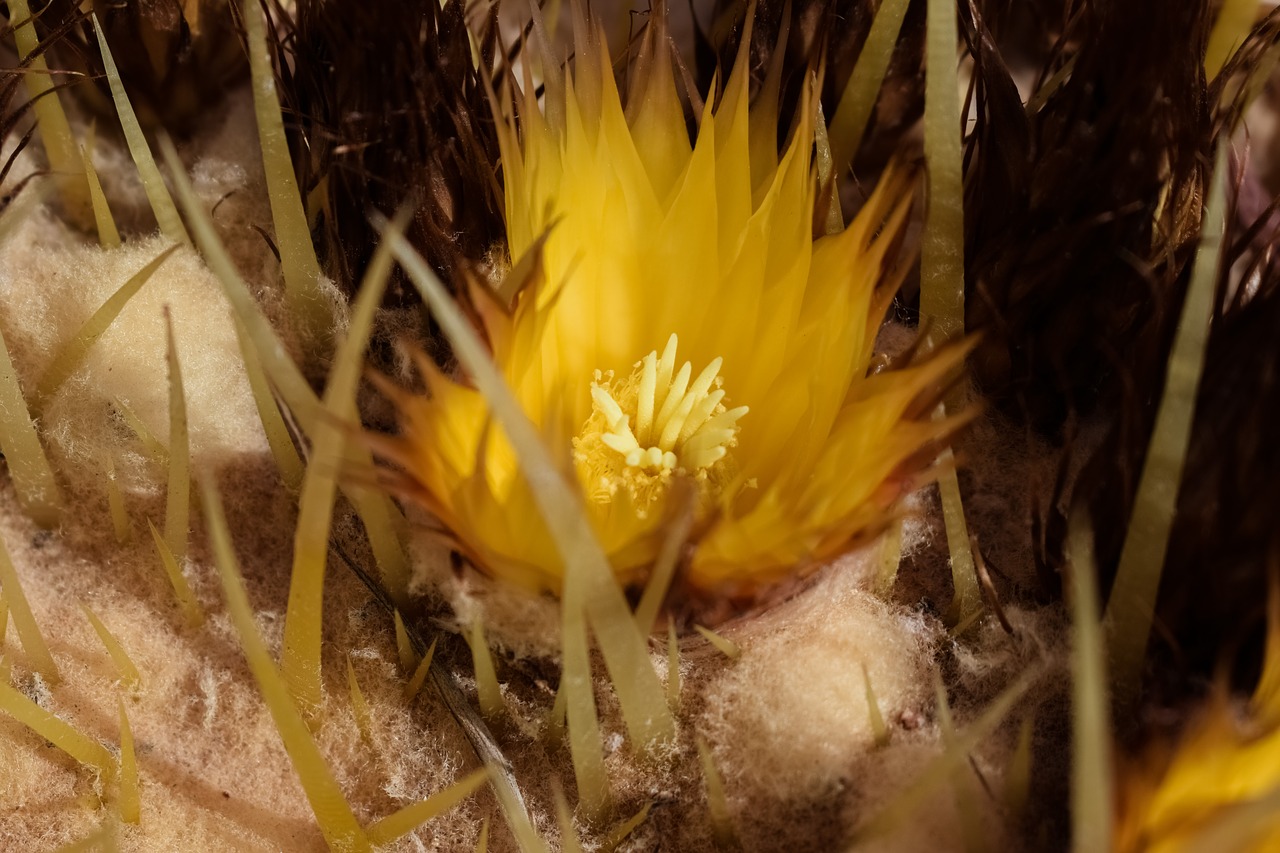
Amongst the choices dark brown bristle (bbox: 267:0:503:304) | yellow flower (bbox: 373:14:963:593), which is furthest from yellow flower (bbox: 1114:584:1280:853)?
dark brown bristle (bbox: 267:0:503:304)

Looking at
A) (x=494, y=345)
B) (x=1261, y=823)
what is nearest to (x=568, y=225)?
(x=494, y=345)

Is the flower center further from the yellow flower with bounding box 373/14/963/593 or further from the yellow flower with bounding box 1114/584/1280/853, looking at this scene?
the yellow flower with bounding box 1114/584/1280/853

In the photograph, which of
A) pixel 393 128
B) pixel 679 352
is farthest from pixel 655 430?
pixel 393 128

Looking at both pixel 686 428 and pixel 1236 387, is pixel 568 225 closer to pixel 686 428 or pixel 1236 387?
pixel 686 428

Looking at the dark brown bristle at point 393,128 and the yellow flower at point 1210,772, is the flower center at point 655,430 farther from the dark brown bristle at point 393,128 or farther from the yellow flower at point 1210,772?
the yellow flower at point 1210,772

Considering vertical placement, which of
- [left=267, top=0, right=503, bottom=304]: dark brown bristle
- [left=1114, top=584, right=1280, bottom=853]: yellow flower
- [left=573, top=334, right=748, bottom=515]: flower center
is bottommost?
[left=1114, top=584, right=1280, bottom=853]: yellow flower

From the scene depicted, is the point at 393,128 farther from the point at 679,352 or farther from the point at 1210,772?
the point at 1210,772

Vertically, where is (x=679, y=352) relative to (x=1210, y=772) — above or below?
above
